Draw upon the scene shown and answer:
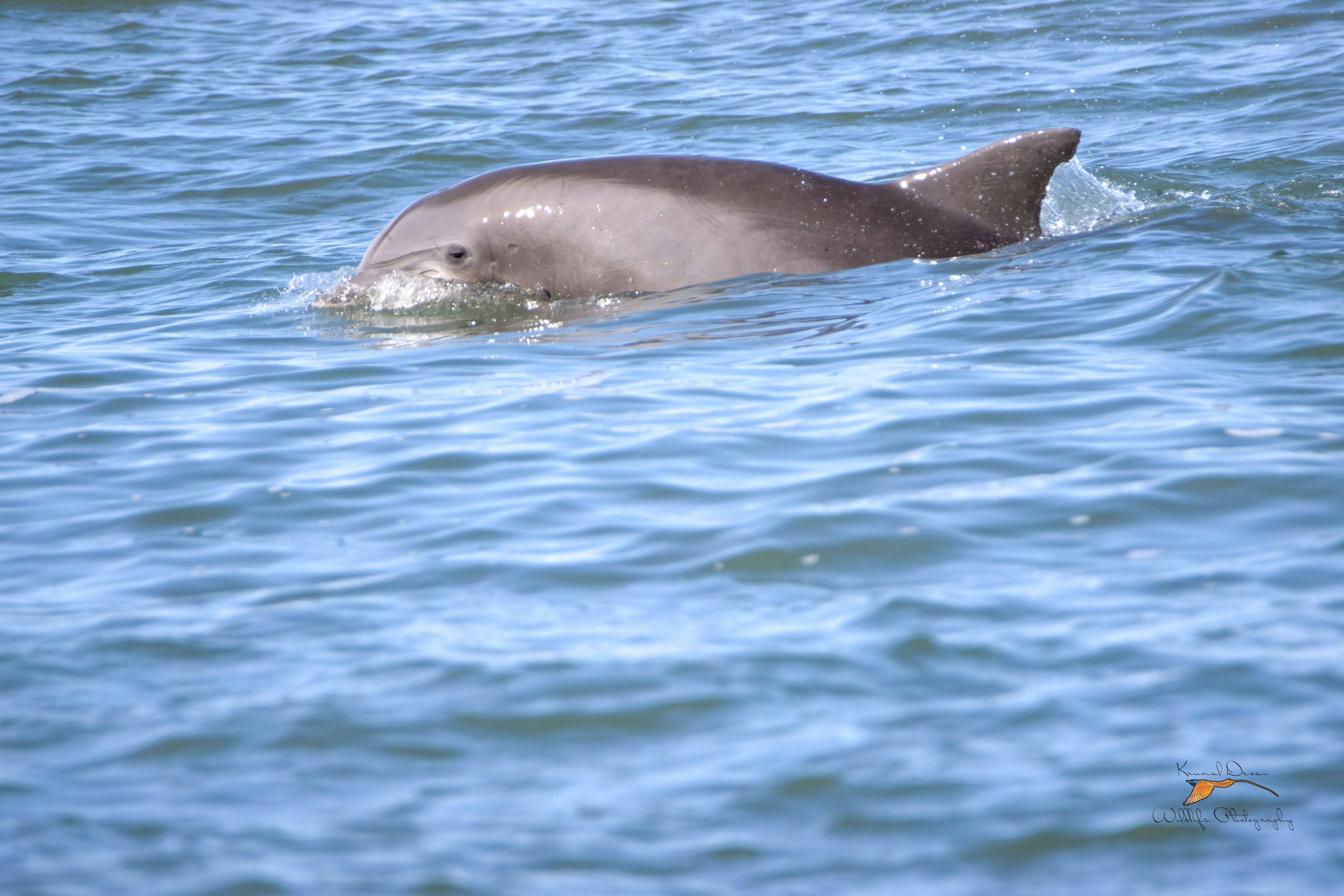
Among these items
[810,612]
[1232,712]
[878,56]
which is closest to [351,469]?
[810,612]

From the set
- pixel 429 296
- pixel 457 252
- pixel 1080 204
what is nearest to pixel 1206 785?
pixel 457 252

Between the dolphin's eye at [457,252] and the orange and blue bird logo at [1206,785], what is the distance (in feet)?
20.8

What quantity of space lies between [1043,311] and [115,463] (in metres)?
5.08

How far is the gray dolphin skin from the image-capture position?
29.3 ft

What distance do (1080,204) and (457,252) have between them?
5139 mm

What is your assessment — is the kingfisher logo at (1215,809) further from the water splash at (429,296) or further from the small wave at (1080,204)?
the small wave at (1080,204)

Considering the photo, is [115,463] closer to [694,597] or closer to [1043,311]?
[694,597]

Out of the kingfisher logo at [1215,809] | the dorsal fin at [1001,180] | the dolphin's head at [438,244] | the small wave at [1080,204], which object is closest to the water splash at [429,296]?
the dolphin's head at [438,244]

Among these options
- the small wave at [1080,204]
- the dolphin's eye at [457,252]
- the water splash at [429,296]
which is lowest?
the small wave at [1080,204]

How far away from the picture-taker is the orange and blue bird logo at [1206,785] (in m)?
3.62

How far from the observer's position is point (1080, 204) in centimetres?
1136

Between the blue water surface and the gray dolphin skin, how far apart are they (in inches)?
9.4

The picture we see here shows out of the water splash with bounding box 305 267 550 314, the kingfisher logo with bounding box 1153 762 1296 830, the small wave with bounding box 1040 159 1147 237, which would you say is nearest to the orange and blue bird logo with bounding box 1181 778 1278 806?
the kingfisher logo with bounding box 1153 762 1296 830

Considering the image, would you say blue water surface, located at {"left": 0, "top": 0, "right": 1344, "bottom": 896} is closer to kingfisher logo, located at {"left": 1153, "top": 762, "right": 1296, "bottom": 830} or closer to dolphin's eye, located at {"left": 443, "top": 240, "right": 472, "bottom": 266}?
kingfisher logo, located at {"left": 1153, "top": 762, "right": 1296, "bottom": 830}
